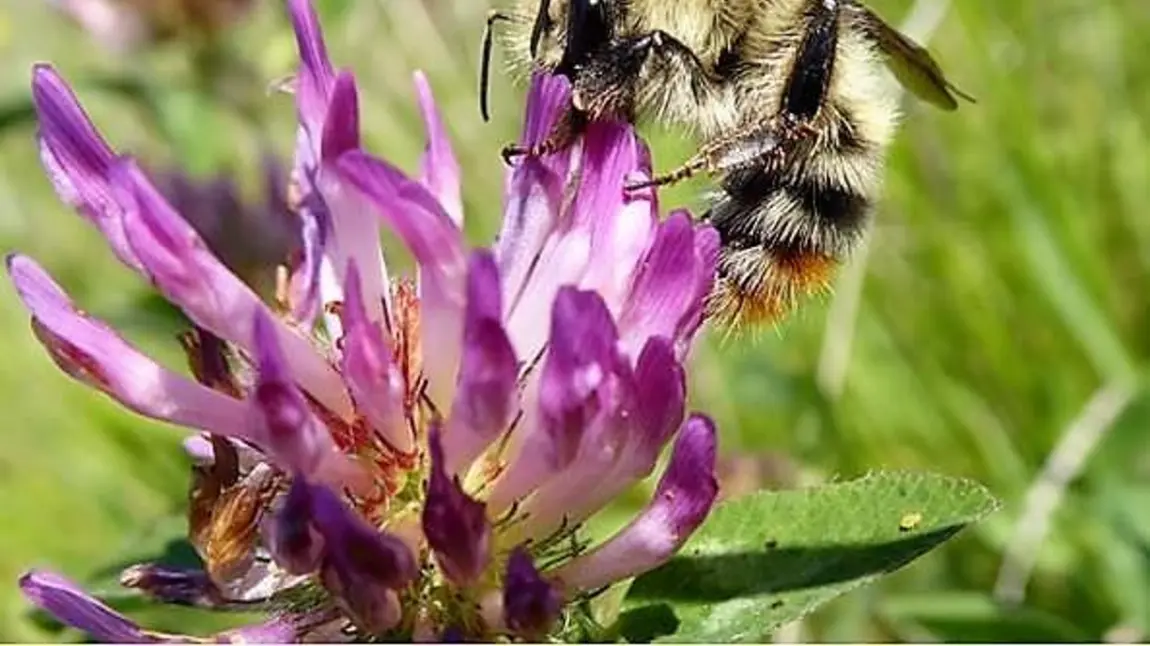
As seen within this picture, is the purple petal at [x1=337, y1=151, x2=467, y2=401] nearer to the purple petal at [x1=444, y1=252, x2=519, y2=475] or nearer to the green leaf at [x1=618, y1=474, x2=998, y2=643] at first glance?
the purple petal at [x1=444, y1=252, x2=519, y2=475]

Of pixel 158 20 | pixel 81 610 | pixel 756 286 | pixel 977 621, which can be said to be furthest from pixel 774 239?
pixel 158 20

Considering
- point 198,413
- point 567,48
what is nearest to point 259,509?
point 198,413

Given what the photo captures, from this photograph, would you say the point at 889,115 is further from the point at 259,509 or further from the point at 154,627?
the point at 154,627

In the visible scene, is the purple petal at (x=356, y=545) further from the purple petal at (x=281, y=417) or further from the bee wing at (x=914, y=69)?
the bee wing at (x=914, y=69)

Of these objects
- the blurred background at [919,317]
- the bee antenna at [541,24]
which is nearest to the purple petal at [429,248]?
the bee antenna at [541,24]

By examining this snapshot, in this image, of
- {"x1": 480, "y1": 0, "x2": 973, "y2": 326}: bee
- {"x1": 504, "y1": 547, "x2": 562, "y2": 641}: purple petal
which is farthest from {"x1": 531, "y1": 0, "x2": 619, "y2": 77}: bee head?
{"x1": 504, "y1": 547, "x2": 562, "y2": 641}: purple petal

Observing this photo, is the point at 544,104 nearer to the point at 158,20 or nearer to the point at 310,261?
the point at 310,261
